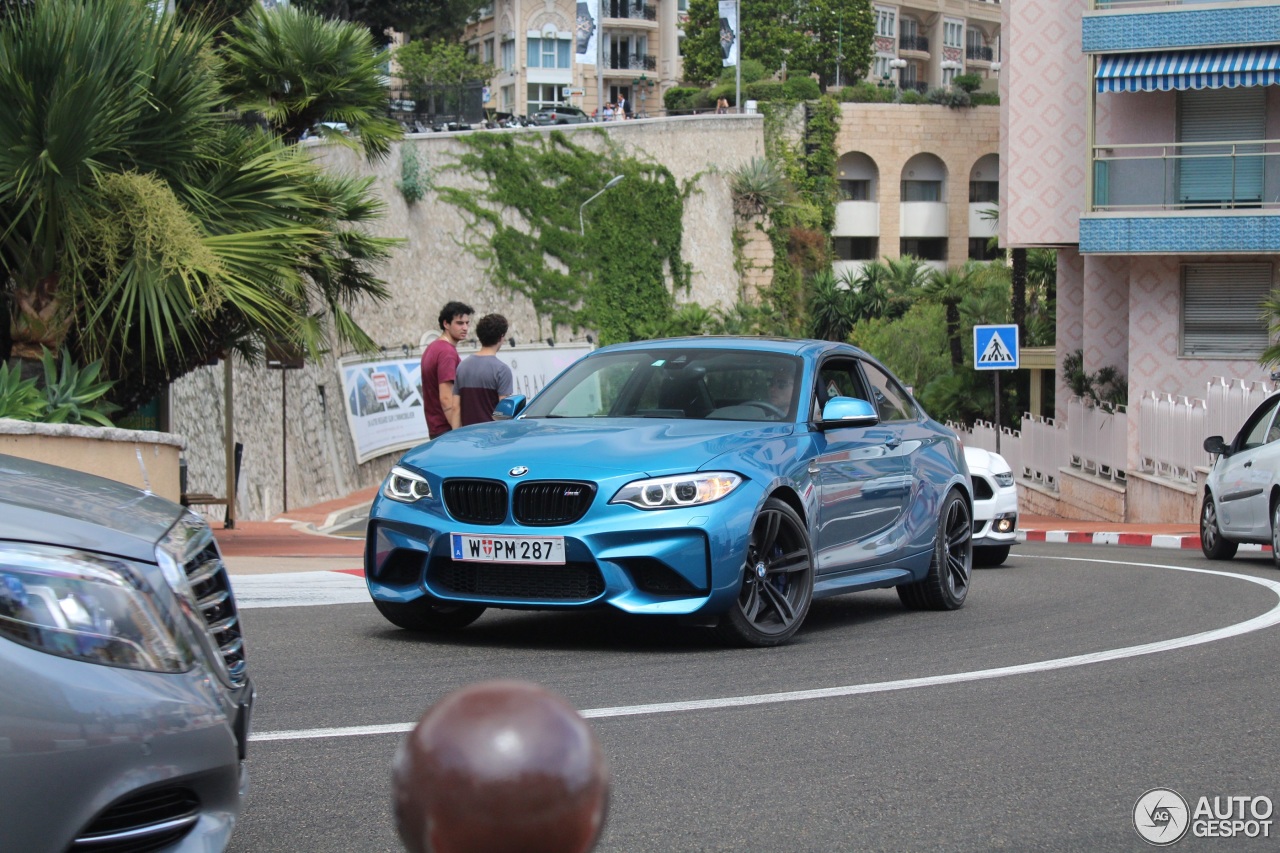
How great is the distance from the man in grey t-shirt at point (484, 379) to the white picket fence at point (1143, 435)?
13.9 metres

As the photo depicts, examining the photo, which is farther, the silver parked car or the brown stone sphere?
the silver parked car

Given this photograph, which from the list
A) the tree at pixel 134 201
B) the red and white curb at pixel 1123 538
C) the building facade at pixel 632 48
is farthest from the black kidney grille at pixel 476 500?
the building facade at pixel 632 48

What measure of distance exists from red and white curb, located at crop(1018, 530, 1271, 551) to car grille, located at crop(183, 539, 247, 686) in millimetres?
16296

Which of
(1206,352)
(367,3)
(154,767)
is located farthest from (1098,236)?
(367,3)

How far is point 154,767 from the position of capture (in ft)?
10.7

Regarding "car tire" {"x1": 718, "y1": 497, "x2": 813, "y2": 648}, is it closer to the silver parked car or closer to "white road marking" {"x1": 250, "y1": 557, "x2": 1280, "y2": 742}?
"white road marking" {"x1": 250, "y1": 557, "x2": 1280, "y2": 742}

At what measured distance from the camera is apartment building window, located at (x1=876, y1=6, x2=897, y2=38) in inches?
4296

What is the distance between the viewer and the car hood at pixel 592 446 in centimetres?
743

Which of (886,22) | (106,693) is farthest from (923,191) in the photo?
(106,693)

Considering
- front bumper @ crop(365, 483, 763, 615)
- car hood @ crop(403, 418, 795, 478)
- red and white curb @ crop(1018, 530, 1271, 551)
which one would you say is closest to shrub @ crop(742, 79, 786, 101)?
red and white curb @ crop(1018, 530, 1271, 551)

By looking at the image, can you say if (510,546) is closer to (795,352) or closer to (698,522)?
(698,522)

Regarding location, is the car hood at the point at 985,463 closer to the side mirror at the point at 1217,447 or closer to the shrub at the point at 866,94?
the side mirror at the point at 1217,447

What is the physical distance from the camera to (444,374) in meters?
11.8

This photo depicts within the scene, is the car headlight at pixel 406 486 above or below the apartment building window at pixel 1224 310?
below
